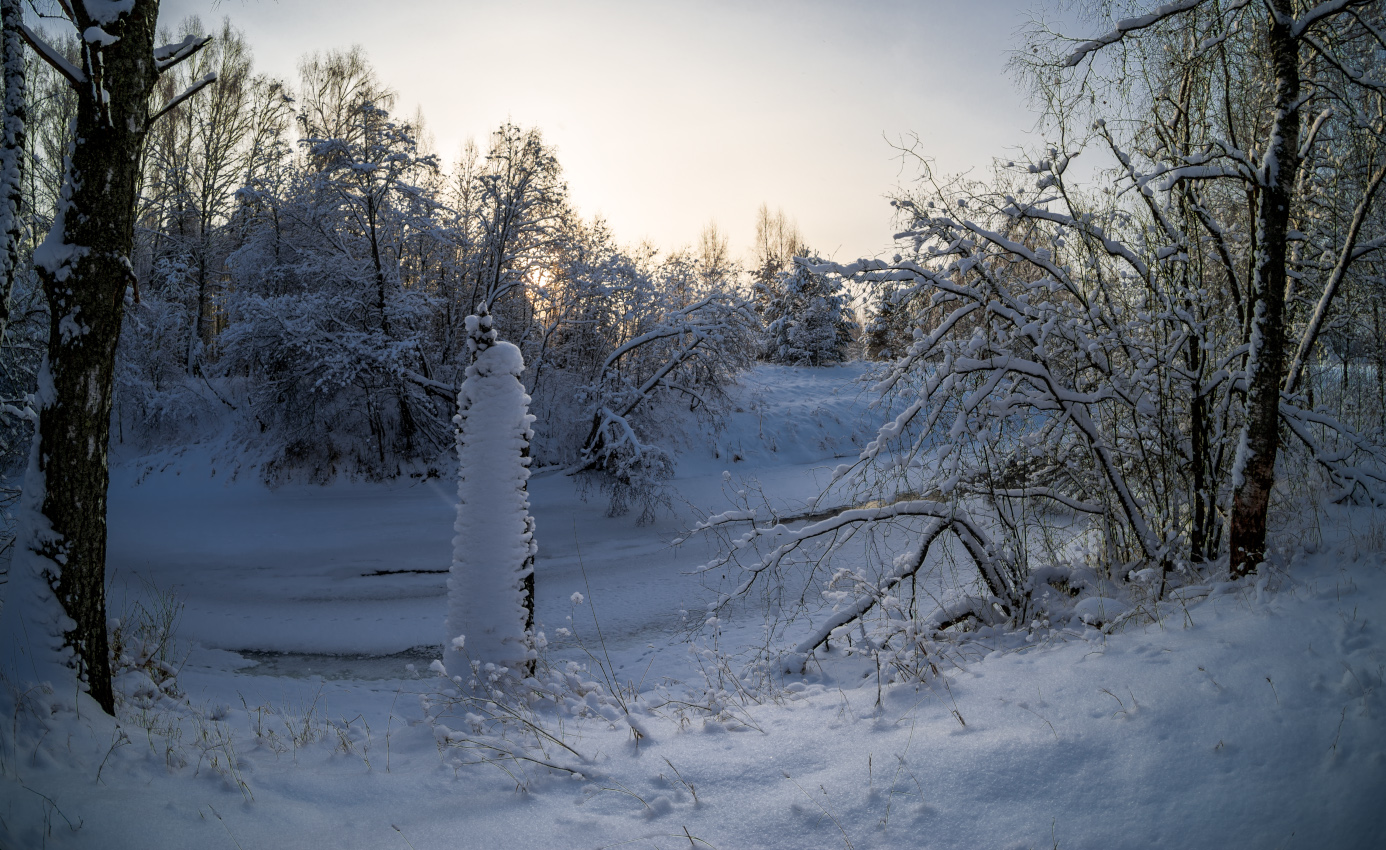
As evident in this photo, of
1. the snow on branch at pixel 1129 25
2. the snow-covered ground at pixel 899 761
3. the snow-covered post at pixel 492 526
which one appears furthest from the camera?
the snow-covered post at pixel 492 526

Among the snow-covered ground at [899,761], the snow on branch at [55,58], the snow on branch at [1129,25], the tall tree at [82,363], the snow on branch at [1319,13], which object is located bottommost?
the snow-covered ground at [899,761]

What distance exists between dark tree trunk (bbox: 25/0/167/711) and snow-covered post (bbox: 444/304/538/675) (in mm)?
2422

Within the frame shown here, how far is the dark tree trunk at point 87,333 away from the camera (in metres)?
4.13

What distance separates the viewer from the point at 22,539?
408 centimetres


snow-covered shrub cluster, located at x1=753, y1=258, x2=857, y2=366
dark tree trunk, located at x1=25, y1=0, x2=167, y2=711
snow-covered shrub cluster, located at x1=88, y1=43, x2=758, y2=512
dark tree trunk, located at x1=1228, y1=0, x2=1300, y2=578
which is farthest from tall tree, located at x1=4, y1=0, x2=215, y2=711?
snow-covered shrub cluster, located at x1=753, y1=258, x2=857, y2=366

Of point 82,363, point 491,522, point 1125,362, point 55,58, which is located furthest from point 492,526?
point 1125,362

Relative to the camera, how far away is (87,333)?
13.8ft

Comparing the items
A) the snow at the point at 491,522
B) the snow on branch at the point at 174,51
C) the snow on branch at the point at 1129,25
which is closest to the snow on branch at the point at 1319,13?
the snow on branch at the point at 1129,25

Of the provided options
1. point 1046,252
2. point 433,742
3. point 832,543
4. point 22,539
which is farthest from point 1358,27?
point 22,539

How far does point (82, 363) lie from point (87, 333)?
0.19 m

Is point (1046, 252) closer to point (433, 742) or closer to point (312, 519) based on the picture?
point (433, 742)

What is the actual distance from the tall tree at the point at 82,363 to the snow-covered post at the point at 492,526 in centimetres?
243

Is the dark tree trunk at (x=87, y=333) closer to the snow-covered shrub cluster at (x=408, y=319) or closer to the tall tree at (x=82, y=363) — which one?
the tall tree at (x=82, y=363)

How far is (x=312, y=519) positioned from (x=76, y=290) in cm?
1289
